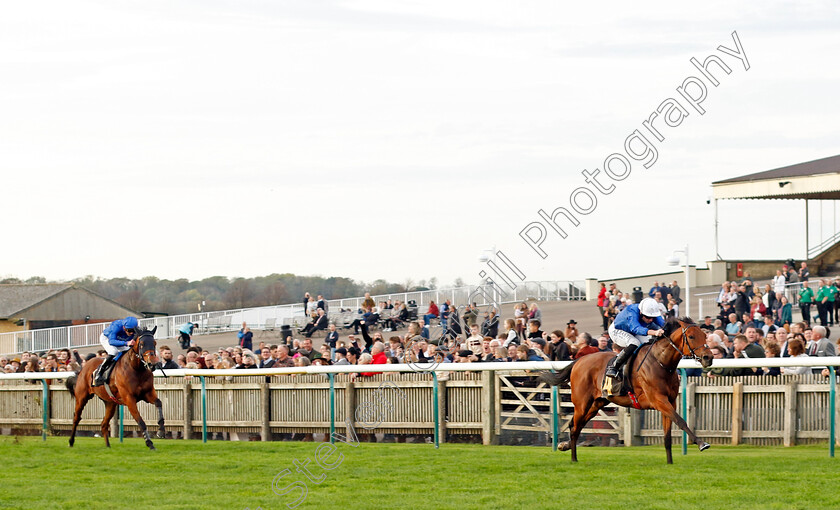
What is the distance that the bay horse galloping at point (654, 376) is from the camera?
27.3 ft

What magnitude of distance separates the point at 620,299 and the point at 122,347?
39.6ft

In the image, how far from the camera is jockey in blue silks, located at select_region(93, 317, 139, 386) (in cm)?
1170

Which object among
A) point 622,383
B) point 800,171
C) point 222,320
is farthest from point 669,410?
point 222,320

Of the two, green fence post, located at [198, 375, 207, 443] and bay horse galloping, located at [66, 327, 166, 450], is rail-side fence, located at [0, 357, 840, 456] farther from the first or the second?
bay horse galloping, located at [66, 327, 166, 450]

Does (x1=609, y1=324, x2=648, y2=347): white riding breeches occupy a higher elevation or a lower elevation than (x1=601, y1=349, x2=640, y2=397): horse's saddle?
higher

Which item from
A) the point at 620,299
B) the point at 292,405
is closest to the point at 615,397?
the point at 292,405

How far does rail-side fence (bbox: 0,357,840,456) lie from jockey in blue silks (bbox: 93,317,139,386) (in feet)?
4.04

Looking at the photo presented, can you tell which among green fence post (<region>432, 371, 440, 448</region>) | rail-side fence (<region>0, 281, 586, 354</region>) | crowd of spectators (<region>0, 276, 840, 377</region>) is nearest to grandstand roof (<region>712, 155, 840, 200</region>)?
crowd of spectators (<region>0, 276, 840, 377</region>)

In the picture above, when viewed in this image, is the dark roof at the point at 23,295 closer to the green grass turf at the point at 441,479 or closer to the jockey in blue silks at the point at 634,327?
the green grass turf at the point at 441,479

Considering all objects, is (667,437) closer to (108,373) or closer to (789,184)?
(108,373)

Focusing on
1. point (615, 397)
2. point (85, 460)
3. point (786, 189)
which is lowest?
point (85, 460)

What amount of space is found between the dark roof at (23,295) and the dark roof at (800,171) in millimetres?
30224

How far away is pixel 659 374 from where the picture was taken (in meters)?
8.57

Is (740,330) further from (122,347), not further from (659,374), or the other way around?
(122,347)
